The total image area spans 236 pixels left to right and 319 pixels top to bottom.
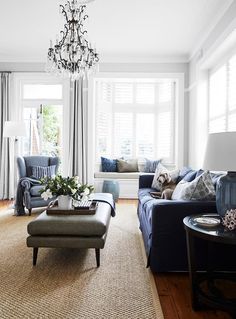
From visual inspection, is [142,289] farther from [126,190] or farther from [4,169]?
[4,169]

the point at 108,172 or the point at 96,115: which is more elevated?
the point at 96,115

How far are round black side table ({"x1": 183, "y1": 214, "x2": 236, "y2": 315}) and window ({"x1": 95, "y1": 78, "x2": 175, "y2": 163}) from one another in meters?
5.20

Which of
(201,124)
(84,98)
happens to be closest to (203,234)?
(201,124)

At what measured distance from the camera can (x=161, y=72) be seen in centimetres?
637

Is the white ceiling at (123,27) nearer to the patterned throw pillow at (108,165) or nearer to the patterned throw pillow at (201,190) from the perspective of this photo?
the patterned throw pillow at (108,165)

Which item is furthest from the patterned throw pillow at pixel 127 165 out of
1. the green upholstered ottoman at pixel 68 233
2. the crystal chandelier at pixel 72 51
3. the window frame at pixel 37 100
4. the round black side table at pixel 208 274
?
the round black side table at pixel 208 274

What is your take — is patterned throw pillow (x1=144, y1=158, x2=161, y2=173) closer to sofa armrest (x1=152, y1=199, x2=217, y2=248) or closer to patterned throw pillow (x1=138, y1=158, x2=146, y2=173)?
patterned throw pillow (x1=138, y1=158, x2=146, y2=173)

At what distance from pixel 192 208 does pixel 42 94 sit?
17.0 ft

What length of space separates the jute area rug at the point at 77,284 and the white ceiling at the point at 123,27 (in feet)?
10.5

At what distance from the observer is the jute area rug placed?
1997 millimetres

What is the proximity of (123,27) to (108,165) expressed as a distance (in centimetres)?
318

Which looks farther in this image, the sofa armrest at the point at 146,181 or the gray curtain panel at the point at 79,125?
the gray curtain panel at the point at 79,125

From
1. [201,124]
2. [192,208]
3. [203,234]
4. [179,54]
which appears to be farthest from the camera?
[179,54]

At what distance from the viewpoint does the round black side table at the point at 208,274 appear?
1873 millimetres
